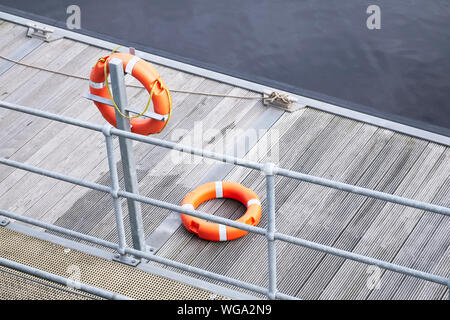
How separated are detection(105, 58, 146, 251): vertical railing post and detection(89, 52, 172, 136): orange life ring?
0.16 meters

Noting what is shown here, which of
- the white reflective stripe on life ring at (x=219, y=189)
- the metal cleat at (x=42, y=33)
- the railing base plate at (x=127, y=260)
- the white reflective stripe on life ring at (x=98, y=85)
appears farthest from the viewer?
the metal cleat at (x=42, y=33)

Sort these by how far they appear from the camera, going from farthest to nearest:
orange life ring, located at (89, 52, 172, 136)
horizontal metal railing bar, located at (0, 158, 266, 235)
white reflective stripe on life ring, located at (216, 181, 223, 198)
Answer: white reflective stripe on life ring, located at (216, 181, 223, 198) → orange life ring, located at (89, 52, 172, 136) → horizontal metal railing bar, located at (0, 158, 266, 235)

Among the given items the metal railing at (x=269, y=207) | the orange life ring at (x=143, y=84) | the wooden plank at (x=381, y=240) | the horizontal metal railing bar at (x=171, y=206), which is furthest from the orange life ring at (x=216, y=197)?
the horizontal metal railing bar at (x=171, y=206)

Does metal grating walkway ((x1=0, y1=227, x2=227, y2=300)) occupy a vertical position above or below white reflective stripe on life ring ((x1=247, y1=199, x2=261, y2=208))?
above

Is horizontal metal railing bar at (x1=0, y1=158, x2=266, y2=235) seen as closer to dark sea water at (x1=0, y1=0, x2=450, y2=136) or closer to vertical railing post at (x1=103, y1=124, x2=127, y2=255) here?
vertical railing post at (x1=103, y1=124, x2=127, y2=255)

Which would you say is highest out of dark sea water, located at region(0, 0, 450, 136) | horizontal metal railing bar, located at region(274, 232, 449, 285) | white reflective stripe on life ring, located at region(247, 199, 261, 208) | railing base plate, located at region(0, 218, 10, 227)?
horizontal metal railing bar, located at region(274, 232, 449, 285)

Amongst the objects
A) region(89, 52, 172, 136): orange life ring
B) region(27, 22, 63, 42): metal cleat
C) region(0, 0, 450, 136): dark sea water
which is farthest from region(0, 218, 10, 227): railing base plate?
region(27, 22, 63, 42): metal cleat

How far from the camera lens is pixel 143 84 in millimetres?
4832

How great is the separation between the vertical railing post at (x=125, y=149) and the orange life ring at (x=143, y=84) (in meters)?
0.16

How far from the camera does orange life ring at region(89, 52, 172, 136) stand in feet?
15.5

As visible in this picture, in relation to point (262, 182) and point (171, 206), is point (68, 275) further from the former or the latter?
point (262, 182)

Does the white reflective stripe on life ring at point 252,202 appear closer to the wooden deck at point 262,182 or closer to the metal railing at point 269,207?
the wooden deck at point 262,182

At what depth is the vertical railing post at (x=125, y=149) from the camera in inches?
173

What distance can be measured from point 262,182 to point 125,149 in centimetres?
175
